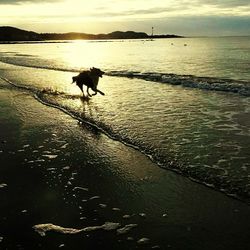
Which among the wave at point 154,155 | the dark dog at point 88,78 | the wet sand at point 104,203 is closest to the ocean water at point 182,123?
the wave at point 154,155

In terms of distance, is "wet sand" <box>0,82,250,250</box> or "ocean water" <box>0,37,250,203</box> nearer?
"wet sand" <box>0,82,250,250</box>

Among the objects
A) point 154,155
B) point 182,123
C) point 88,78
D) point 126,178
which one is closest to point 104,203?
point 126,178

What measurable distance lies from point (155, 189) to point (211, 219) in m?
1.30

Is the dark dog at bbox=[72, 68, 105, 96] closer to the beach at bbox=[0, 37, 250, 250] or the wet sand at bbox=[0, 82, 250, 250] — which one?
the beach at bbox=[0, 37, 250, 250]

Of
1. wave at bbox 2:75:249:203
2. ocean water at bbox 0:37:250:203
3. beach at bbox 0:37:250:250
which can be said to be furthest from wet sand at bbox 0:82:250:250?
ocean water at bbox 0:37:250:203

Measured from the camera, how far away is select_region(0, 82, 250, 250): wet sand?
4820mm

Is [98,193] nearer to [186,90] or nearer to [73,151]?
[73,151]

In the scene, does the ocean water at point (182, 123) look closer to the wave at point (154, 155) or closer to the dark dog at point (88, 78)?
the wave at point (154, 155)

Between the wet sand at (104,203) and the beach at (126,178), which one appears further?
the beach at (126,178)

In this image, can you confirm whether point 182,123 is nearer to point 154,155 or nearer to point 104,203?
point 154,155

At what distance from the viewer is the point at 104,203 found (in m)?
5.89

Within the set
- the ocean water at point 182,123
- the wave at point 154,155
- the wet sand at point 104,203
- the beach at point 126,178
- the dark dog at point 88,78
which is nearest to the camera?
the wet sand at point 104,203

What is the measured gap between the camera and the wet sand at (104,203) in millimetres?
4820

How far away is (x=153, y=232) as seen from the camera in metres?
5.02
